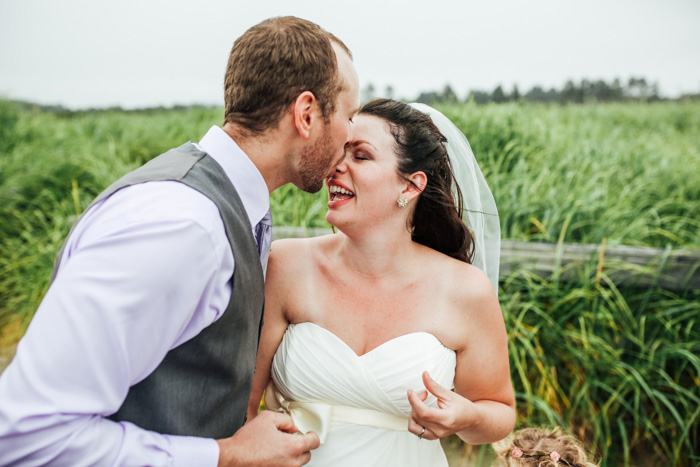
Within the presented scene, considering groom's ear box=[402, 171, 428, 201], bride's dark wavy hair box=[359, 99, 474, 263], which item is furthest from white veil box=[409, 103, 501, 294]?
groom's ear box=[402, 171, 428, 201]

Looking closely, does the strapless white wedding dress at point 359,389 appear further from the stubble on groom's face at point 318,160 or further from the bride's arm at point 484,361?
the stubble on groom's face at point 318,160

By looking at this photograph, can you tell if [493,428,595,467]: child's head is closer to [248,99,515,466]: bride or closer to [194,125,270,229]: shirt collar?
[248,99,515,466]: bride

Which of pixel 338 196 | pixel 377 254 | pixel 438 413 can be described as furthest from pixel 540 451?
pixel 338 196

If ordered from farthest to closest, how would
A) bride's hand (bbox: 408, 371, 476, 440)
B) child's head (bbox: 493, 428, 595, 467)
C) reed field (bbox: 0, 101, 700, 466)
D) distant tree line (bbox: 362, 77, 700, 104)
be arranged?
distant tree line (bbox: 362, 77, 700, 104)
reed field (bbox: 0, 101, 700, 466)
child's head (bbox: 493, 428, 595, 467)
bride's hand (bbox: 408, 371, 476, 440)

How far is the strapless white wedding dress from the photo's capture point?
2049mm

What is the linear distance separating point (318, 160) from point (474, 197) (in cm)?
102

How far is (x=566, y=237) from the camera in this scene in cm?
413

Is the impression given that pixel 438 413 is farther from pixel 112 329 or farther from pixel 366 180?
pixel 112 329

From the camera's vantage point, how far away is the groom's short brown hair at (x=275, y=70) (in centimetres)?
164

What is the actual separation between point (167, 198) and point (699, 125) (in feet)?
34.8

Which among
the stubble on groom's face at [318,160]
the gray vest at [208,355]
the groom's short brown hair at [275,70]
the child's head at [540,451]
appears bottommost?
the child's head at [540,451]

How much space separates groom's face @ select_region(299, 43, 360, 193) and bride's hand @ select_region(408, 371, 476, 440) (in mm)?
795

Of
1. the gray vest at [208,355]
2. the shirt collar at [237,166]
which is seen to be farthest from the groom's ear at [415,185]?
the gray vest at [208,355]

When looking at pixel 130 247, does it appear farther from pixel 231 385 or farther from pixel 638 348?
pixel 638 348
